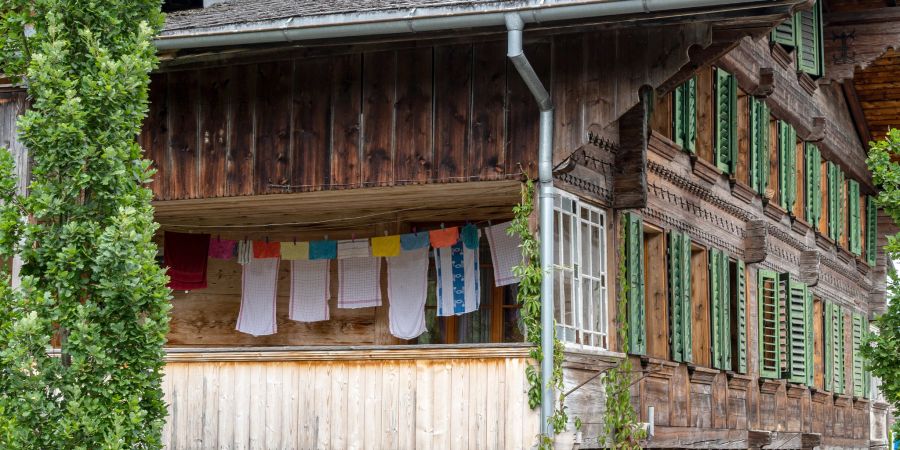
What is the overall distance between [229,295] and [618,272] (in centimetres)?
511

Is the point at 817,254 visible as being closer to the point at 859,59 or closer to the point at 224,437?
the point at 859,59

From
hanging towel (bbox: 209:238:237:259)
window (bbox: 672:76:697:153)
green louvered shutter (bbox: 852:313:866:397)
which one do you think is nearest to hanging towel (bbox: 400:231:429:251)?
hanging towel (bbox: 209:238:237:259)

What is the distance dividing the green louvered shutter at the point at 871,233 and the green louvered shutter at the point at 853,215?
4.25 ft

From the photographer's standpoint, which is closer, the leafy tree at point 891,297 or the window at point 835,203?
the leafy tree at point 891,297

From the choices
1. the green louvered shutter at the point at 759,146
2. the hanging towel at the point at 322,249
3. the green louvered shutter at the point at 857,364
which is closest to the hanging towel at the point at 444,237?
the hanging towel at the point at 322,249

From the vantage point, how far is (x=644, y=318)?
15266 mm

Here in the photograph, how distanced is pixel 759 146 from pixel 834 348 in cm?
535

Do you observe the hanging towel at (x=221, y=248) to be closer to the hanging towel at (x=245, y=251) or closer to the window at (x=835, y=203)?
the hanging towel at (x=245, y=251)

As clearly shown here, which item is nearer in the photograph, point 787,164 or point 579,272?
point 579,272

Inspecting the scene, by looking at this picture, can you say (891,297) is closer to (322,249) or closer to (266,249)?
(322,249)

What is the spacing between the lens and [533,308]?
496 inches

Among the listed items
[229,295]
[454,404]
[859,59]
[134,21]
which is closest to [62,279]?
[134,21]

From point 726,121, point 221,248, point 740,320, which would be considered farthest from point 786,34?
point 221,248

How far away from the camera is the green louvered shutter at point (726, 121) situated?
18.7 metres
